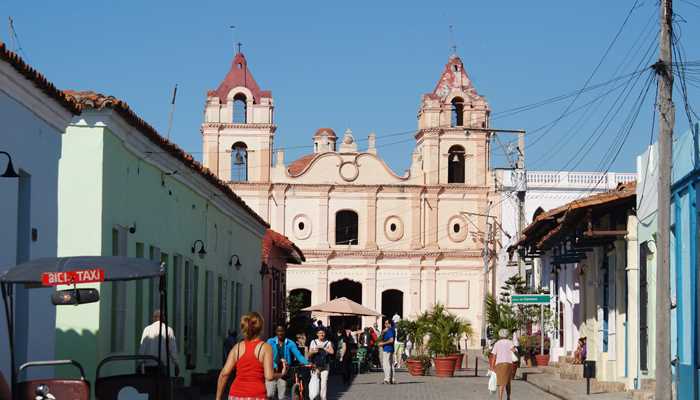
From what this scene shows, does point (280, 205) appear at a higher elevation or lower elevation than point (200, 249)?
higher

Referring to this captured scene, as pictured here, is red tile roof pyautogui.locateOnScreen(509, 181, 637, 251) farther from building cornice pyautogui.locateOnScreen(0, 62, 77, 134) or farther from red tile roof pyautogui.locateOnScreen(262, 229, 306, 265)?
building cornice pyautogui.locateOnScreen(0, 62, 77, 134)

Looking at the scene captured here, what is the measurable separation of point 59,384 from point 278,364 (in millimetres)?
7871

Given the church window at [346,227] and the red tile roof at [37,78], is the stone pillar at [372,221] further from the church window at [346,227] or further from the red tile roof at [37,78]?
the red tile roof at [37,78]

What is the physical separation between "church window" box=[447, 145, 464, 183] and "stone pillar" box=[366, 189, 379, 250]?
14.3 feet

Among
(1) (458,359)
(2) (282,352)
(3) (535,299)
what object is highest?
(3) (535,299)

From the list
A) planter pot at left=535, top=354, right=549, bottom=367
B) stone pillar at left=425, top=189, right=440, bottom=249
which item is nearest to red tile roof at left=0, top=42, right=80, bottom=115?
planter pot at left=535, top=354, right=549, bottom=367

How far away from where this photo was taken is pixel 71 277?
10.8m

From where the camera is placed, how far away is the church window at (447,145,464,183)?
73.2 m

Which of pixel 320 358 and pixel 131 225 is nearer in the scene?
pixel 131 225

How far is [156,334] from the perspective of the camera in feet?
56.9

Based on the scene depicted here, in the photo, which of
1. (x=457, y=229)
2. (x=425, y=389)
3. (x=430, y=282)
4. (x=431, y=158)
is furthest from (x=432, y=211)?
(x=425, y=389)

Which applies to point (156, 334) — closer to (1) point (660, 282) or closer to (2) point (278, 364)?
(2) point (278, 364)

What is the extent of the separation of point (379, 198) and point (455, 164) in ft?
15.5

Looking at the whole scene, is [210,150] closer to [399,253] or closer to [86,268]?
[399,253]
